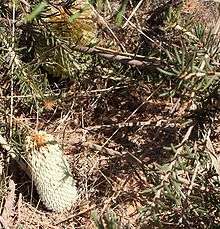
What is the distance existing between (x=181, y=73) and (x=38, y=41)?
503 millimetres

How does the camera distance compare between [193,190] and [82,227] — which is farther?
[82,227]

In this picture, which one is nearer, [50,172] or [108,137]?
[50,172]

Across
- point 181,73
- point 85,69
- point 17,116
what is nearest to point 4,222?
point 17,116

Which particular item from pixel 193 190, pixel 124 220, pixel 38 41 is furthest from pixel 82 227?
pixel 38 41

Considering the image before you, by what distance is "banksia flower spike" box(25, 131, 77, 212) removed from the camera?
1290mm

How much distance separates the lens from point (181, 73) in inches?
41.4

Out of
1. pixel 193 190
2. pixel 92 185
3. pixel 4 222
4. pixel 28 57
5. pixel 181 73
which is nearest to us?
pixel 181 73

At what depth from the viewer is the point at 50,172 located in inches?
52.3

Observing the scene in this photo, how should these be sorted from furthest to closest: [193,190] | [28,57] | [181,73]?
[28,57]
[193,190]
[181,73]

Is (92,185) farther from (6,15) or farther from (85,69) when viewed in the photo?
(6,15)

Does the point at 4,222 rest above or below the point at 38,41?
below

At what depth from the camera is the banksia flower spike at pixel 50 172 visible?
1290mm

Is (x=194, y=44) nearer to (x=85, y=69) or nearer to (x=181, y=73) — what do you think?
(x=181, y=73)

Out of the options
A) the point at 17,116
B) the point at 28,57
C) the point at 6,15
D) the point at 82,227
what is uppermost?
the point at 6,15
